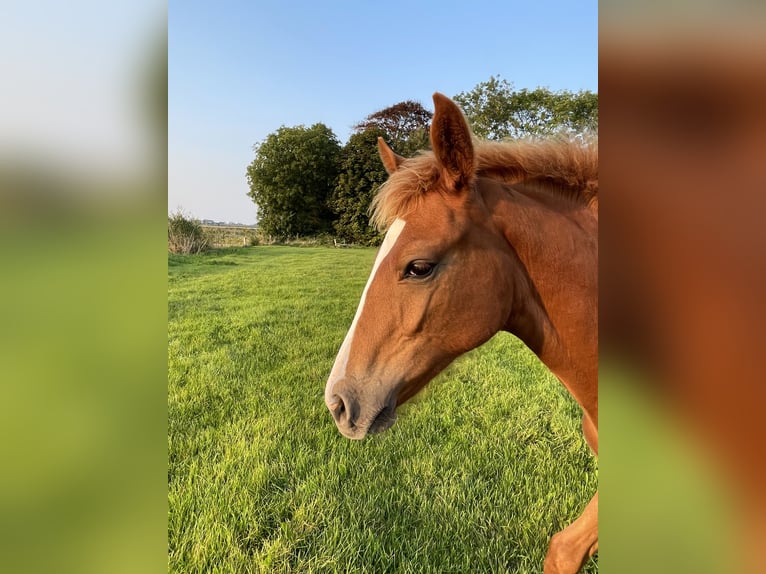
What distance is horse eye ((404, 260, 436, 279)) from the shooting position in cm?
91

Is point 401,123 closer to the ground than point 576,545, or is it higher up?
higher up

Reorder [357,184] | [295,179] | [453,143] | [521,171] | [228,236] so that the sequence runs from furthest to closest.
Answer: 1. [228,236]
2. [295,179]
3. [357,184]
4. [521,171]
5. [453,143]

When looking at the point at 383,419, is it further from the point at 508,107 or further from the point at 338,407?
the point at 508,107

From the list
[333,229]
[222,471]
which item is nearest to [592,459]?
[222,471]

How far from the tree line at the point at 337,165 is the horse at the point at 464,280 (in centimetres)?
209

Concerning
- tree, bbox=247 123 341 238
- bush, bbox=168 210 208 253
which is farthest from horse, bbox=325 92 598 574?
bush, bbox=168 210 208 253

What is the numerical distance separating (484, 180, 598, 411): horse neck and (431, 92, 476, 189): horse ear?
3.5 inches

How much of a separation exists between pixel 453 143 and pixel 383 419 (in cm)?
67

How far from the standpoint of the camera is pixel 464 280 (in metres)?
0.92
